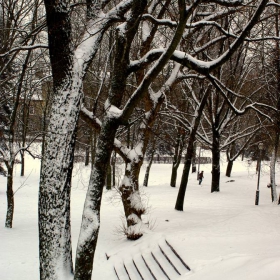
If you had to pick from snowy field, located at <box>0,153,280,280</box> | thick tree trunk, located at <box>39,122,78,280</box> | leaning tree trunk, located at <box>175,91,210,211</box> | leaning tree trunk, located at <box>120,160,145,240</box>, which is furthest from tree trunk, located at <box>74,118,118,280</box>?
leaning tree trunk, located at <box>175,91,210,211</box>

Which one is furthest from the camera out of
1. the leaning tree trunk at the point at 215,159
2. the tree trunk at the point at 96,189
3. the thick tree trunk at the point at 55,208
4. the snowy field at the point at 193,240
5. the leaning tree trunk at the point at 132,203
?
the leaning tree trunk at the point at 215,159

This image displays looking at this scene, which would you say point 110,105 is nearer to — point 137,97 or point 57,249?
point 137,97

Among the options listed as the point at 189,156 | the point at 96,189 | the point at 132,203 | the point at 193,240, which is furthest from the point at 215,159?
the point at 96,189

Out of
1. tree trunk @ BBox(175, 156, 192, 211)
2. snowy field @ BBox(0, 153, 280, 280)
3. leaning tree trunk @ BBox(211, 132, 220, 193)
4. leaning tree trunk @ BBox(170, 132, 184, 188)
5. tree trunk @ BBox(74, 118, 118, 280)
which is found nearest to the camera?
tree trunk @ BBox(74, 118, 118, 280)

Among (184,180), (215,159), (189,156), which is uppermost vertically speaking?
(189,156)

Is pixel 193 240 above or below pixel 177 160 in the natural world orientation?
below

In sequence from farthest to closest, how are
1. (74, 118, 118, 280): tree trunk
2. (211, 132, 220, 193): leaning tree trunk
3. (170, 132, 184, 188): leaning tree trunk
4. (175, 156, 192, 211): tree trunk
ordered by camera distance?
(170, 132, 184, 188): leaning tree trunk, (211, 132, 220, 193): leaning tree trunk, (175, 156, 192, 211): tree trunk, (74, 118, 118, 280): tree trunk

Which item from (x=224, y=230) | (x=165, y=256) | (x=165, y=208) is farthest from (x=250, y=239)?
(x=165, y=208)

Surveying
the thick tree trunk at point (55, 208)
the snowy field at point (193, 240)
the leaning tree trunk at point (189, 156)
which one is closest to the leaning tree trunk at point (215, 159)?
the snowy field at point (193, 240)

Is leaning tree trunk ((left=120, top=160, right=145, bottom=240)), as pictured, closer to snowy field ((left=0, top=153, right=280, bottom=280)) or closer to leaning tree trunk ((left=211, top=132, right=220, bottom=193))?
snowy field ((left=0, top=153, right=280, bottom=280))

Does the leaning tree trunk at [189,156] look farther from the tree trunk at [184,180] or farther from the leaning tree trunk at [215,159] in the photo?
the leaning tree trunk at [215,159]

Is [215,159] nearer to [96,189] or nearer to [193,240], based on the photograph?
[193,240]

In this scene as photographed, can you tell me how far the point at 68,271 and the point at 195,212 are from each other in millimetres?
8855

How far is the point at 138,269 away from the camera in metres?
6.78
